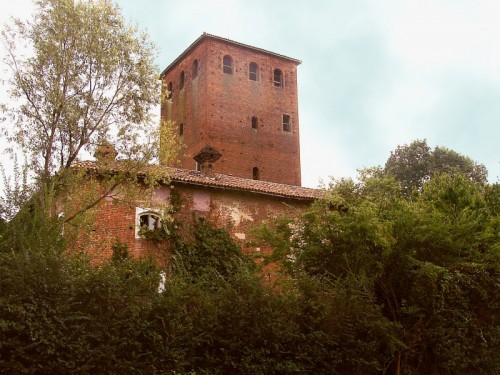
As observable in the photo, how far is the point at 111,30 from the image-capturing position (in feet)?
55.8

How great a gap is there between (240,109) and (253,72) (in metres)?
2.84

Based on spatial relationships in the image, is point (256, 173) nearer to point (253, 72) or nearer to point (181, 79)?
point (253, 72)

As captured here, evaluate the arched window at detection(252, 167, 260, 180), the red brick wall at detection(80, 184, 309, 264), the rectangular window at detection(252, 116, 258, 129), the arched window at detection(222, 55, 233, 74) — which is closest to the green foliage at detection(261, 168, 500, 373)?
the red brick wall at detection(80, 184, 309, 264)

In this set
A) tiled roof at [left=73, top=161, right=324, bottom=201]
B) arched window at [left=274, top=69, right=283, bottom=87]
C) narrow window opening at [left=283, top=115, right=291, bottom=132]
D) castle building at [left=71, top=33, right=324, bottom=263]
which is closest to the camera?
tiled roof at [left=73, top=161, right=324, bottom=201]

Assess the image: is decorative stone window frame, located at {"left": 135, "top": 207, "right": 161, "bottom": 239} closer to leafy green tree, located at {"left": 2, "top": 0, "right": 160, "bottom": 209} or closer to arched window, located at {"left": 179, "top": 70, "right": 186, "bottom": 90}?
leafy green tree, located at {"left": 2, "top": 0, "right": 160, "bottom": 209}

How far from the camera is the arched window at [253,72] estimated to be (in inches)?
1427

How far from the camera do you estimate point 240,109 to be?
35125 millimetres

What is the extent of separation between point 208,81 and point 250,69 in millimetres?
3220

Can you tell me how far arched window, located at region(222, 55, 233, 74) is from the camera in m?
35.3

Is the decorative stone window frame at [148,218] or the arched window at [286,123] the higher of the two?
the arched window at [286,123]

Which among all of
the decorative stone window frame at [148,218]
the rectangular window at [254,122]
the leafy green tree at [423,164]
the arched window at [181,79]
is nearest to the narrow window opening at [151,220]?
the decorative stone window frame at [148,218]

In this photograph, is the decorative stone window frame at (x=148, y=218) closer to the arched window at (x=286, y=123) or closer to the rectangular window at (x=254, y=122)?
the rectangular window at (x=254, y=122)

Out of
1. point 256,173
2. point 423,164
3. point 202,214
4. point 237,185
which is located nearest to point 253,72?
point 256,173

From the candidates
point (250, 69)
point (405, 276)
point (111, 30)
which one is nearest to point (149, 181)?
point (111, 30)
